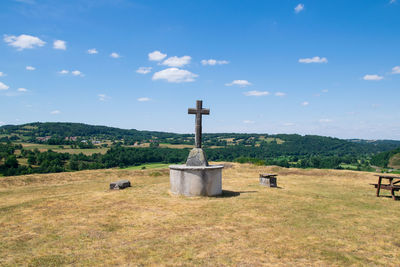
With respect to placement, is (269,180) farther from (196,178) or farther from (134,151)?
(134,151)

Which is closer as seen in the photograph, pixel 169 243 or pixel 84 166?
pixel 169 243

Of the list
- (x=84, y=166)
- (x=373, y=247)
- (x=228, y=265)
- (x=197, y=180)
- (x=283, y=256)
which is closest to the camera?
(x=228, y=265)

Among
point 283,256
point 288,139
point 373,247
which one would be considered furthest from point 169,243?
point 288,139

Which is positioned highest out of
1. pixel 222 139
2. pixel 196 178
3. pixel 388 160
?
pixel 222 139

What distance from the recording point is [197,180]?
12.6m

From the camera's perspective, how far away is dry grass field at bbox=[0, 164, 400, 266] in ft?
19.8

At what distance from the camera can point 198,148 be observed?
13.9 metres

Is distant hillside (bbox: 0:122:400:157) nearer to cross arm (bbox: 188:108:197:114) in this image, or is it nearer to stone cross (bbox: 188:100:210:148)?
stone cross (bbox: 188:100:210:148)

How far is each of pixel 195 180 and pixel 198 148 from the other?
1.99 meters

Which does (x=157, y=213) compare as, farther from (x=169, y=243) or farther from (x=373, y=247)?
(x=373, y=247)

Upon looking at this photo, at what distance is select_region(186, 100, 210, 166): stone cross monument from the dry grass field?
1927 millimetres

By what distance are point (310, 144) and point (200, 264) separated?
17700 cm

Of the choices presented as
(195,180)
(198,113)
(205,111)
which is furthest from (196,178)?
(205,111)

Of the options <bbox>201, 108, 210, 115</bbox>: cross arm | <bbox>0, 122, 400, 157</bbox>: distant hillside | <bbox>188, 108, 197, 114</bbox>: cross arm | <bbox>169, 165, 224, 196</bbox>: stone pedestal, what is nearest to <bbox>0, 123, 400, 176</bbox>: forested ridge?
<bbox>0, 122, 400, 157</bbox>: distant hillside
